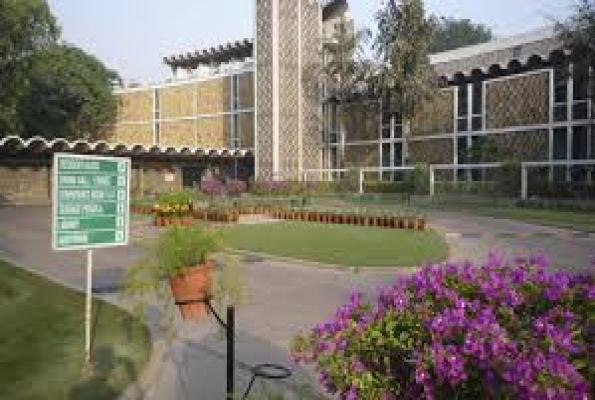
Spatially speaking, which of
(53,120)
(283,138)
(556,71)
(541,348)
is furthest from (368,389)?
(53,120)

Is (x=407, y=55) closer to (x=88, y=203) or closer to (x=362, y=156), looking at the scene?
(x=362, y=156)

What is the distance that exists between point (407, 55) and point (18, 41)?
2067 cm

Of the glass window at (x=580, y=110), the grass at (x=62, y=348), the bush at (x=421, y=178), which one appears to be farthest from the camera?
the bush at (x=421, y=178)

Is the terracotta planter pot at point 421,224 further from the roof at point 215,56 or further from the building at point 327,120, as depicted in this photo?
the roof at point 215,56

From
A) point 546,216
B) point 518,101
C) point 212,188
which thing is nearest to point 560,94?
point 518,101

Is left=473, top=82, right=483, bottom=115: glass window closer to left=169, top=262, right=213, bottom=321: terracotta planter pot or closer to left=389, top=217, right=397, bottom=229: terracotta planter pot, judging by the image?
left=389, top=217, right=397, bottom=229: terracotta planter pot

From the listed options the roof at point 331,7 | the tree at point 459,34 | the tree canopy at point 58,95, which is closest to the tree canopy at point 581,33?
the roof at point 331,7

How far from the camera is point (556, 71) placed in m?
32.2

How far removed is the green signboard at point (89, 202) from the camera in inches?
275

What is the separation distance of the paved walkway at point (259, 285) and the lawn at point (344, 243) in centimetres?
65

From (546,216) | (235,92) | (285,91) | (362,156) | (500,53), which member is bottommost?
(546,216)

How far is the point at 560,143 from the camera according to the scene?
106 feet

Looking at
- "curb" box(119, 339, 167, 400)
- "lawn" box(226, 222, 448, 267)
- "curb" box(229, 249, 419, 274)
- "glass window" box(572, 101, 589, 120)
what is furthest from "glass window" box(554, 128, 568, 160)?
"curb" box(119, 339, 167, 400)

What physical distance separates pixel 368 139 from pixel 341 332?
40.1 meters
